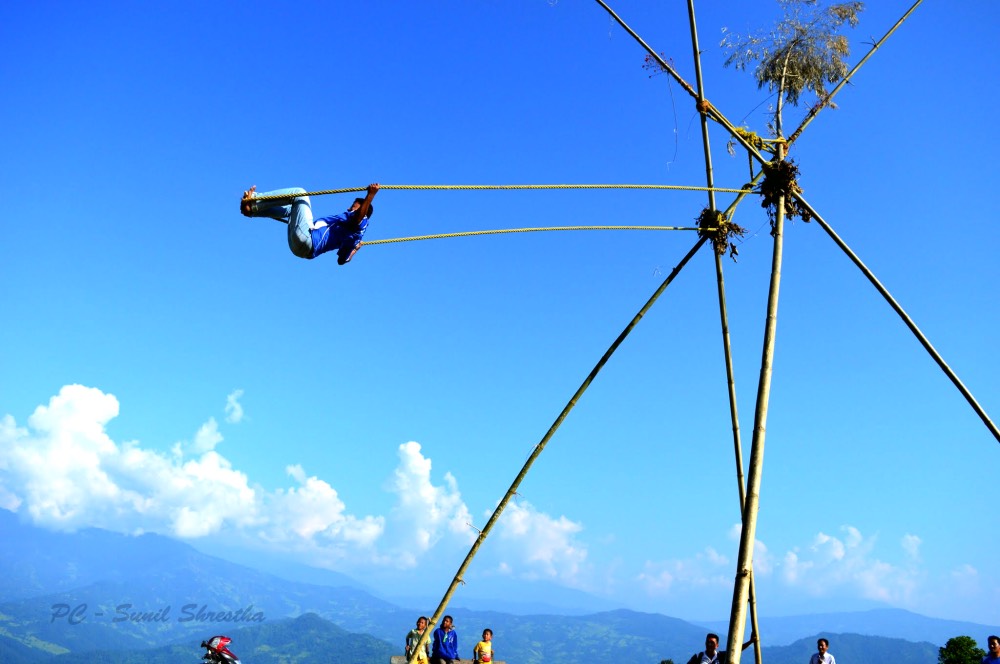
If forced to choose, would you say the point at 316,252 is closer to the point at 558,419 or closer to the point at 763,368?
the point at 558,419

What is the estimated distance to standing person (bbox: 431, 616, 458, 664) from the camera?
14.5 m

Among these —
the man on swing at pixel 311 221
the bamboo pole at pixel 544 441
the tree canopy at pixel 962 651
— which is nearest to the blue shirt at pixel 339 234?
the man on swing at pixel 311 221

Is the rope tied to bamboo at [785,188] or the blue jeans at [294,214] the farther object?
the rope tied to bamboo at [785,188]

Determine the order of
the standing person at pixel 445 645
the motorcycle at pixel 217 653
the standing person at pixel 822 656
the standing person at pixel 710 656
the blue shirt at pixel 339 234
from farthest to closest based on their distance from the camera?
the standing person at pixel 445 645, the standing person at pixel 822 656, the standing person at pixel 710 656, the motorcycle at pixel 217 653, the blue shirt at pixel 339 234

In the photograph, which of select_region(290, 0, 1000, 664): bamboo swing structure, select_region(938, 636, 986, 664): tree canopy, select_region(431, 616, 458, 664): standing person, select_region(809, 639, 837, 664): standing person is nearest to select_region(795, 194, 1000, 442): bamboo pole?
select_region(290, 0, 1000, 664): bamboo swing structure

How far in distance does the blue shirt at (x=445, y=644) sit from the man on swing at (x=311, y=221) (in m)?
7.95

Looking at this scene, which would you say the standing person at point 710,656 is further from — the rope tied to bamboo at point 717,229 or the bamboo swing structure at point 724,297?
the rope tied to bamboo at point 717,229

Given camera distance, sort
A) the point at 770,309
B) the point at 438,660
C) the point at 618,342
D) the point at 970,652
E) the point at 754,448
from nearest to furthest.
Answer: the point at 754,448 < the point at 770,309 < the point at 618,342 < the point at 438,660 < the point at 970,652

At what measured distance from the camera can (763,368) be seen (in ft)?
32.5

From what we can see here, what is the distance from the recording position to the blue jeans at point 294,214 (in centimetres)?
907

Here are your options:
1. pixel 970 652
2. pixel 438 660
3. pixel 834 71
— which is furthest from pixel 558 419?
pixel 970 652

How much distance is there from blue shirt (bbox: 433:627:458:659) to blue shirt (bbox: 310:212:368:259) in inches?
313

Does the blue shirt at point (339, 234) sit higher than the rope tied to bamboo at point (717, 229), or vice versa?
the rope tied to bamboo at point (717, 229)

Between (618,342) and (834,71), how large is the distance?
19.6ft
